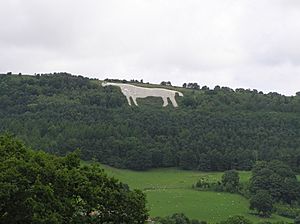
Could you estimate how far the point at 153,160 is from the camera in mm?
128875

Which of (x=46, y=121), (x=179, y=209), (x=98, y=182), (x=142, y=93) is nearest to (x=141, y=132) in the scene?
(x=46, y=121)

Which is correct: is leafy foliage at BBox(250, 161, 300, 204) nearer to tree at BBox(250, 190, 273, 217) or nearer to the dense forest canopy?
tree at BBox(250, 190, 273, 217)

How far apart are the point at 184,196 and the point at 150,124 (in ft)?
166

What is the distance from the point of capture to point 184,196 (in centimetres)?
9944

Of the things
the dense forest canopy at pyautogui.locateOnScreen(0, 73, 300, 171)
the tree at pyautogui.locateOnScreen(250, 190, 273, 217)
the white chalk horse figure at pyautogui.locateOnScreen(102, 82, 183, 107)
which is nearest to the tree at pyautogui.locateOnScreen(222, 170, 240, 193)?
the tree at pyautogui.locateOnScreen(250, 190, 273, 217)

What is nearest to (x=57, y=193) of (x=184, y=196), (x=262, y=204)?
(x=262, y=204)

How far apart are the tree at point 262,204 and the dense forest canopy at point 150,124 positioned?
33.7 meters

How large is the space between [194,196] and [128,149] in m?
35.0

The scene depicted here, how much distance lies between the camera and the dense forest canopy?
13050cm

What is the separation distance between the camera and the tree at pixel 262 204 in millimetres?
94062

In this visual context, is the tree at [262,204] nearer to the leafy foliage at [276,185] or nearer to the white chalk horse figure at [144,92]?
the leafy foliage at [276,185]

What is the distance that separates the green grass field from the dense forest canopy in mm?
5822

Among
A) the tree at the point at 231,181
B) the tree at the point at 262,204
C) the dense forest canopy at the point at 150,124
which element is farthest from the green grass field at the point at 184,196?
the dense forest canopy at the point at 150,124

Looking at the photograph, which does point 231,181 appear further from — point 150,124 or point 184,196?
point 150,124
